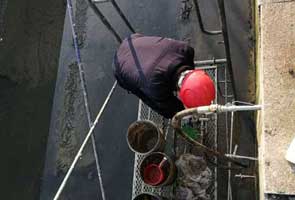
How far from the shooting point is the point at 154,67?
3377 mm

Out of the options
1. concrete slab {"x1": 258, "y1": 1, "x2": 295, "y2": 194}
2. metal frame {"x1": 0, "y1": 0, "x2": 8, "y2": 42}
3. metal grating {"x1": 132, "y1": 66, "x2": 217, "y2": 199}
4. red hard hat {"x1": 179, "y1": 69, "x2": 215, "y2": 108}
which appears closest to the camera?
concrete slab {"x1": 258, "y1": 1, "x2": 295, "y2": 194}

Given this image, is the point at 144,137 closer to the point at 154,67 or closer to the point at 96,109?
the point at 154,67

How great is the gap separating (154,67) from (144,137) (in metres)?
0.98

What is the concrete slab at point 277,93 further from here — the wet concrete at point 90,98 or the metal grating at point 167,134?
the wet concrete at point 90,98

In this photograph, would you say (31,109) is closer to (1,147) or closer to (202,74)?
(1,147)

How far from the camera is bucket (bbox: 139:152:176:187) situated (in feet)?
12.4

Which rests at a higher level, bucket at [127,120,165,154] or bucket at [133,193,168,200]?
bucket at [127,120,165,154]

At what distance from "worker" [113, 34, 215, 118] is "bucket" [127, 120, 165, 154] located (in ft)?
1.06

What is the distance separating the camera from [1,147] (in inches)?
213

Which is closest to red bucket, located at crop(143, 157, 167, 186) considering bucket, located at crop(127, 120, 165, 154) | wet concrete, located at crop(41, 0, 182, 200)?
bucket, located at crop(127, 120, 165, 154)

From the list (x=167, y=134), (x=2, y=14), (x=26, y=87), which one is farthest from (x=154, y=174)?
(x=2, y=14)

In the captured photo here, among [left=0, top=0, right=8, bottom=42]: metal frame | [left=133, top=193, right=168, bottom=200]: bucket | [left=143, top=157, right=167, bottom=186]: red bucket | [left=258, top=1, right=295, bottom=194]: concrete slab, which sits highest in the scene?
[left=0, top=0, right=8, bottom=42]: metal frame

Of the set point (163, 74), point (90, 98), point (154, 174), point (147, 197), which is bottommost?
point (147, 197)

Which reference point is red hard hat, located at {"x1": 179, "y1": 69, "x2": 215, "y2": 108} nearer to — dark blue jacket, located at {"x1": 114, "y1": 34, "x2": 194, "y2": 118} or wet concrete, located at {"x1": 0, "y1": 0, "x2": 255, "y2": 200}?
dark blue jacket, located at {"x1": 114, "y1": 34, "x2": 194, "y2": 118}
